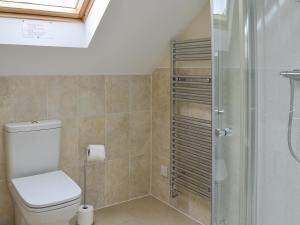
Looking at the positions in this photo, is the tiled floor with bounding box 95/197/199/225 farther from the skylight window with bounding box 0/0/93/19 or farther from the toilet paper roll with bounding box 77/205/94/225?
the skylight window with bounding box 0/0/93/19

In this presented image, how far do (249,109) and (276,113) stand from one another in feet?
0.43

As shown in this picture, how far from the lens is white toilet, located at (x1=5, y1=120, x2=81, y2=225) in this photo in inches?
79.6

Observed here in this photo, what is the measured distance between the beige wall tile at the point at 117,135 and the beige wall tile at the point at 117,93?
6 cm

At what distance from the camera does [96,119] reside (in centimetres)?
289

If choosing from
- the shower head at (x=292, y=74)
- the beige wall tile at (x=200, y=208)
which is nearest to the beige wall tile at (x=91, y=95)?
the beige wall tile at (x=200, y=208)

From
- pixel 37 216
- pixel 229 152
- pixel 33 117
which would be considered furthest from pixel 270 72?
pixel 33 117

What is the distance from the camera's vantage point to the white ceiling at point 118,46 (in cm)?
236

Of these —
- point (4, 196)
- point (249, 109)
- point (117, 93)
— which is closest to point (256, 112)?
point (249, 109)

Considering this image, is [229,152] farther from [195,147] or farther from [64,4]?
[64,4]

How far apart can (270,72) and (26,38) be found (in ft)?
5.13

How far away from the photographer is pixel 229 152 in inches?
71.4

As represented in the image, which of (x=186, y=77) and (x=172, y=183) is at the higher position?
(x=186, y=77)

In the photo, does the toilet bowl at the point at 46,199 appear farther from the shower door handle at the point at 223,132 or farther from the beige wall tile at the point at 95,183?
the shower door handle at the point at 223,132

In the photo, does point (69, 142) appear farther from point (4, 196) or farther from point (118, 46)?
point (118, 46)
